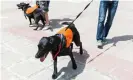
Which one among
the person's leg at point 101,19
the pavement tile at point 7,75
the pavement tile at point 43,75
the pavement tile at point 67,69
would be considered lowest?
the pavement tile at point 7,75

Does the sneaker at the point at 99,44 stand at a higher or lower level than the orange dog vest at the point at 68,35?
lower

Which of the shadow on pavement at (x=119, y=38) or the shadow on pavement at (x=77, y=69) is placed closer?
the shadow on pavement at (x=77, y=69)

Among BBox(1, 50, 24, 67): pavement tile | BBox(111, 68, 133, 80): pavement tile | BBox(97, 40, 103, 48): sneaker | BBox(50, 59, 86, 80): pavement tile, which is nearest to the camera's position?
BBox(111, 68, 133, 80): pavement tile

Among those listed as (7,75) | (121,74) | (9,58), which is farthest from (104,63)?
(9,58)

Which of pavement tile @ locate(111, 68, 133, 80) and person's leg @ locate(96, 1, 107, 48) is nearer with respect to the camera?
pavement tile @ locate(111, 68, 133, 80)

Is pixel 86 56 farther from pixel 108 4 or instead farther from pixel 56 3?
pixel 56 3

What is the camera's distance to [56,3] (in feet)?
34.0

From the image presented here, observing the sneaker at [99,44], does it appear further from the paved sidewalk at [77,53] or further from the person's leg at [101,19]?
the paved sidewalk at [77,53]

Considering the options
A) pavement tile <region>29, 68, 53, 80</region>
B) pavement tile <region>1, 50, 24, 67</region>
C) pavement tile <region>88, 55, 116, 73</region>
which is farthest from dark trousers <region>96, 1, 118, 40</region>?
pavement tile <region>1, 50, 24, 67</region>

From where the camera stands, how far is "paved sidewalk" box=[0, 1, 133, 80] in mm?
4707

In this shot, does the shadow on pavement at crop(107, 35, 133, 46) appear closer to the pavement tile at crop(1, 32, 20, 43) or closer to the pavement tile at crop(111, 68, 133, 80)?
the pavement tile at crop(111, 68, 133, 80)

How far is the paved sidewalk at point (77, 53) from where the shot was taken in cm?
471


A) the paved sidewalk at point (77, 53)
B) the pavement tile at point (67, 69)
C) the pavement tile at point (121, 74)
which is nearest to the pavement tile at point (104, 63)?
the paved sidewalk at point (77, 53)

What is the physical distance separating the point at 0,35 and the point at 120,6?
5127 millimetres
